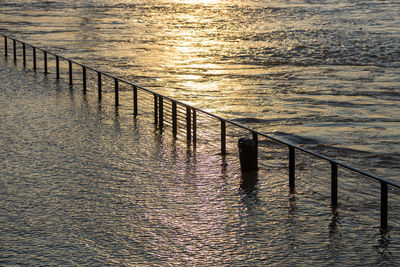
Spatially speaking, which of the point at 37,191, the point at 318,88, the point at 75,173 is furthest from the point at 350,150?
the point at 318,88

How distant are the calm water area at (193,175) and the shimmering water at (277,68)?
129 millimetres

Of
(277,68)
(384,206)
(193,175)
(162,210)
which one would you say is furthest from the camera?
(277,68)

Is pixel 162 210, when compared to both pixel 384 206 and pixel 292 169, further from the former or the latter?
pixel 384 206

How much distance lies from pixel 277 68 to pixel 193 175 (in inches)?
936

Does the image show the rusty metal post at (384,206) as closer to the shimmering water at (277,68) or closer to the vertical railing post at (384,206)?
the vertical railing post at (384,206)

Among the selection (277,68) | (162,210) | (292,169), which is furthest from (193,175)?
(277,68)

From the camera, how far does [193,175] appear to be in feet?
44.2

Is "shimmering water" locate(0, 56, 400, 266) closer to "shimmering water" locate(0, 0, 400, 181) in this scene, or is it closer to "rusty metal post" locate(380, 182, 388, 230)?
"rusty metal post" locate(380, 182, 388, 230)

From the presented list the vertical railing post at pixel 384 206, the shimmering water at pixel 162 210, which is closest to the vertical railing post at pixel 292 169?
the shimmering water at pixel 162 210

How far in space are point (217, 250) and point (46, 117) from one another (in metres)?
11.6

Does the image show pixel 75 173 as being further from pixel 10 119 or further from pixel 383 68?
pixel 383 68

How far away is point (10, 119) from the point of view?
63.5 ft

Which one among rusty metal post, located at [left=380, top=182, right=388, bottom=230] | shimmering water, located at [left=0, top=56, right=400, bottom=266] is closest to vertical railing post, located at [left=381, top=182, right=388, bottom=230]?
rusty metal post, located at [left=380, top=182, right=388, bottom=230]

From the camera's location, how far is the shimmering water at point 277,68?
806 inches
